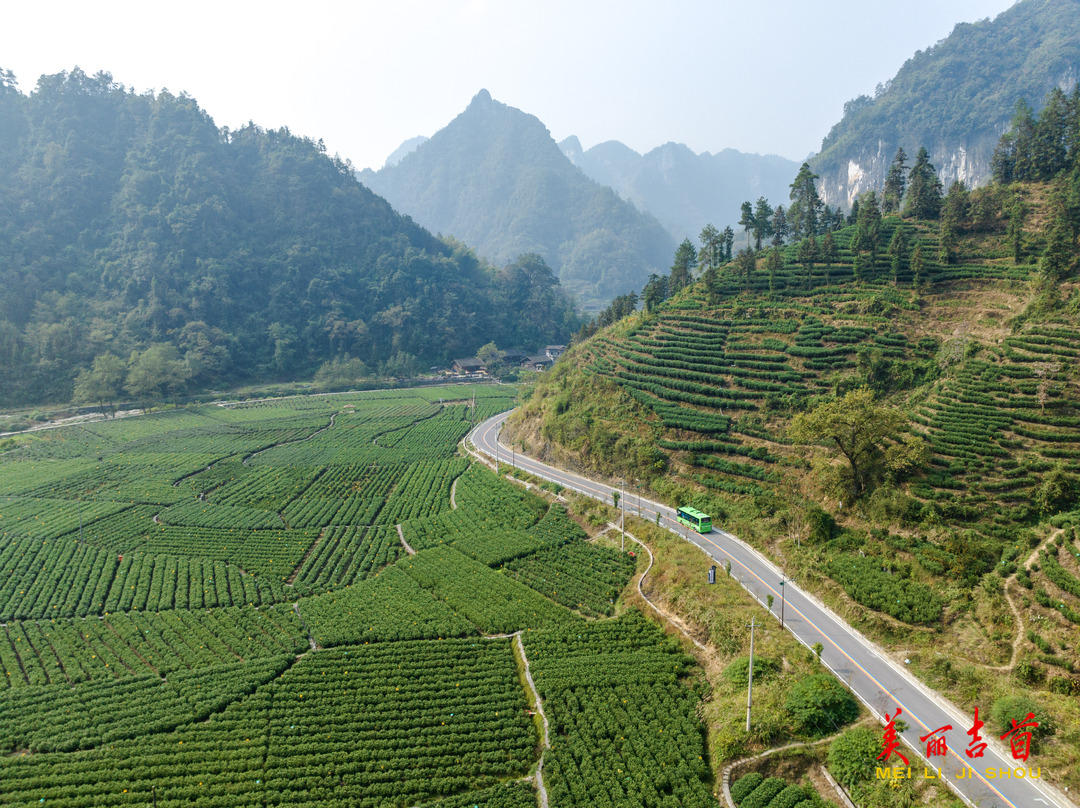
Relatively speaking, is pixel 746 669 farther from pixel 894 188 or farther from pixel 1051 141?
pixel 894 188

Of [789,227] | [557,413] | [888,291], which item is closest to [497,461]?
[557,413]

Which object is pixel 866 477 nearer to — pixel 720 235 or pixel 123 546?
pixel 720 235

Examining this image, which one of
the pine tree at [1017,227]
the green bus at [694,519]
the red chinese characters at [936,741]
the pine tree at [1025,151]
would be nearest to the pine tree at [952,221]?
the pine tree at [1017,227]

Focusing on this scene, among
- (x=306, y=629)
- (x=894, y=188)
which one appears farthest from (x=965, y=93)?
(x=306, y=629)

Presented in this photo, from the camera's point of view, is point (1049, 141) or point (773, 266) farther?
point (773, 266)

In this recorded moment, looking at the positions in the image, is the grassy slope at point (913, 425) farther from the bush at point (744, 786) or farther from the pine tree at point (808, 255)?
the bush at point (744, 786)

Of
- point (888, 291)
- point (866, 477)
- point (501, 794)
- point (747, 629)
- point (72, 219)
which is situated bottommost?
point (501, 794)
